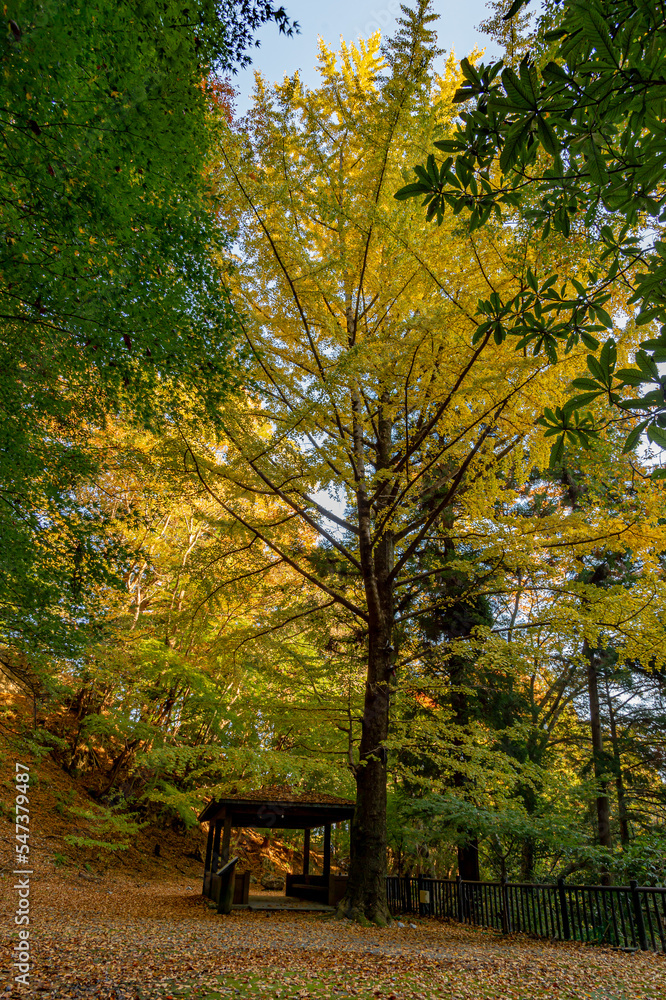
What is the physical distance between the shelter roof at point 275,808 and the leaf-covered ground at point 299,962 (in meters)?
2.20

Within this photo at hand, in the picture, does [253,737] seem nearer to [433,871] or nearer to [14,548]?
[433,871]

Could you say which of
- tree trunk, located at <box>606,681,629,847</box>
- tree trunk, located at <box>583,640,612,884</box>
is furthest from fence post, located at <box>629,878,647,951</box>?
tree trunk, located at <box>606,681,629,847</box>

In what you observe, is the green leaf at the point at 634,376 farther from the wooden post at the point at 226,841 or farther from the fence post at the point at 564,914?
the wooden post at the point at 226,841

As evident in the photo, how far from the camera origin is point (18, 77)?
273cm

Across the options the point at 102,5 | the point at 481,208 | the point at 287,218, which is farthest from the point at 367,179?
the point at 481,208

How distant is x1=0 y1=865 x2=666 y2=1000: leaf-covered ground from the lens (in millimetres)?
3953

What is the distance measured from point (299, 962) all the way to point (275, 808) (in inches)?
230

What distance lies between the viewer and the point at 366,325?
798 cm

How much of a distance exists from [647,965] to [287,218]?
8.41 metres

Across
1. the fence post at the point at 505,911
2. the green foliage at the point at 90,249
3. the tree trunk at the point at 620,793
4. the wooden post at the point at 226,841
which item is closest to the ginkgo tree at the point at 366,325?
the green foliage at the point at 90,249

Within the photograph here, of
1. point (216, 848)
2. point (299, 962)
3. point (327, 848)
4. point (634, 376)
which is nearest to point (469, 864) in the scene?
point (327, 848)

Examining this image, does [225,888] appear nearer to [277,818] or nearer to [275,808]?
[275,808]

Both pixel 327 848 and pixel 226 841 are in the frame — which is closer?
pixel 226 841

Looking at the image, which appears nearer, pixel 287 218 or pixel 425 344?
pixel 425 344
